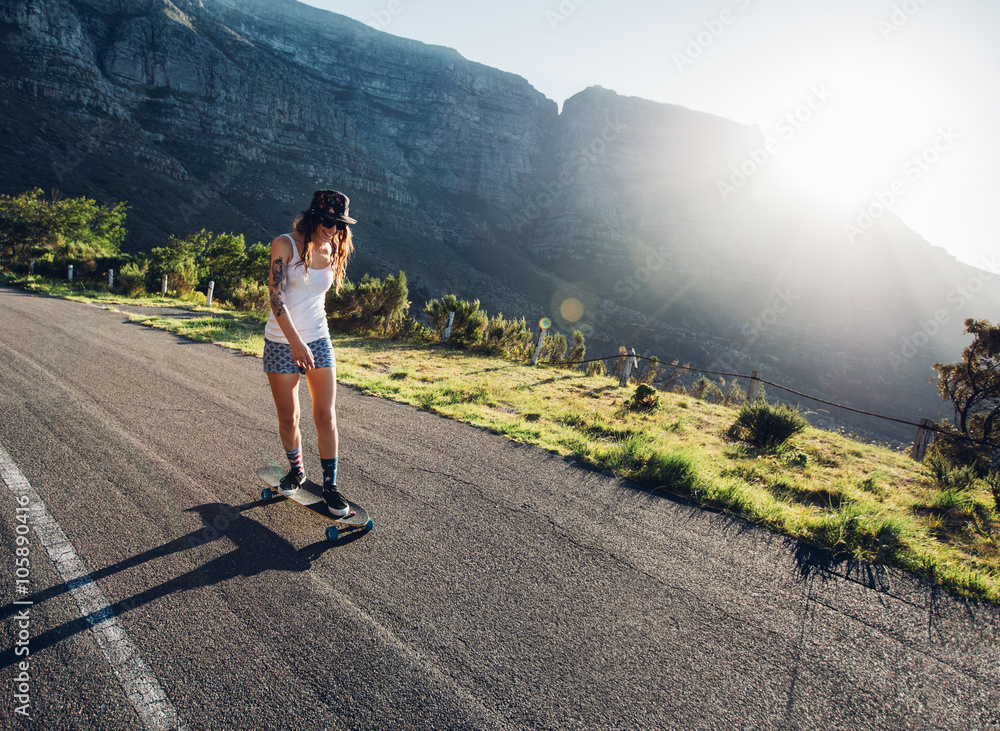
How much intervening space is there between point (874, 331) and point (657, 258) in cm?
4113

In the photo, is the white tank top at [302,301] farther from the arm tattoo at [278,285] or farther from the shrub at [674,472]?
the shrub at [674,472]

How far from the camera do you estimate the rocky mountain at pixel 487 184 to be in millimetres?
54000

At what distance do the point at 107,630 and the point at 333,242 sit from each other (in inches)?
93.0

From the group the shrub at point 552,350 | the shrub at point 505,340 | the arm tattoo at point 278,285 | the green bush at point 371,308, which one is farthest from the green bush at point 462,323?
the arm tattoo at point 278,285

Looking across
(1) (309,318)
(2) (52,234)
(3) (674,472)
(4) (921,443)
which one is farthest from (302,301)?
(2) (52,234)

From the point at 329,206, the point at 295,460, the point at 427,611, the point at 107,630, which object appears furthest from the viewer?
the point at 295,460

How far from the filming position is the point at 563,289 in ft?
264

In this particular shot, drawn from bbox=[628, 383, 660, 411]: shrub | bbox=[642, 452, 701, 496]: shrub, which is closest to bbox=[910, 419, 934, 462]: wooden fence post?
bbox=[628, 383, 660, 411]: shrub

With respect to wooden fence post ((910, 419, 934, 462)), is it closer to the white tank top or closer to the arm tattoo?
the white tank top

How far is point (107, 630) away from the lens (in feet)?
6.09

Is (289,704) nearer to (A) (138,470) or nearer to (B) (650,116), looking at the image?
(A) (138,470)

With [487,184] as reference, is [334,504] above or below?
below

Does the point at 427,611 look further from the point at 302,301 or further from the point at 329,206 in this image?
the point at 329,206

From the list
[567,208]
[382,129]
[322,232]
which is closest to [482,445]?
[322,232]
